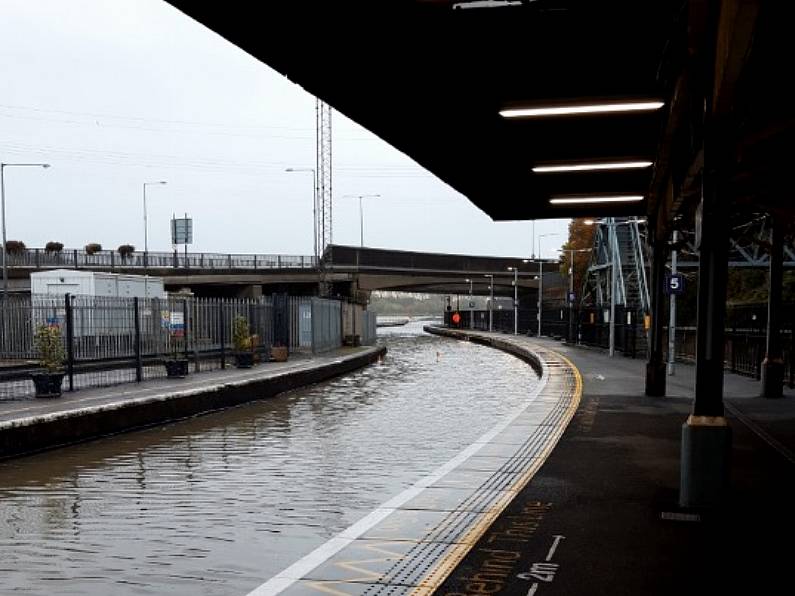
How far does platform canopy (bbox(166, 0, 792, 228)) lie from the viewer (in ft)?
23.3

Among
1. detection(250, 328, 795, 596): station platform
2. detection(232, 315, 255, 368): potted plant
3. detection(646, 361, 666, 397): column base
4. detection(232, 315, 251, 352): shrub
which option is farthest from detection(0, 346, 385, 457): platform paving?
detection(646, 361, 666, 397): column base

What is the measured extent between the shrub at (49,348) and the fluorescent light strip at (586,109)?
39.8 ft

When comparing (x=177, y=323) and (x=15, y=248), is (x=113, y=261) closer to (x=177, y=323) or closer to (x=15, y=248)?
(x=15, y=248)

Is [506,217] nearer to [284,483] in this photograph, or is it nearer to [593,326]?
[284,483]

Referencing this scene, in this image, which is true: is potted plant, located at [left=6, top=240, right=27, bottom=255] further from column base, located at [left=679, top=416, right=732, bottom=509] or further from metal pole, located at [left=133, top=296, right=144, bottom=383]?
column base, located at [left=679, top=416, right=732, bottom=509]

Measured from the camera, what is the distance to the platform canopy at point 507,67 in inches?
279

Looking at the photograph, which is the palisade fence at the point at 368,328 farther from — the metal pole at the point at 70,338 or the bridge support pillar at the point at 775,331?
the bridge support pillar at the point at 775,331

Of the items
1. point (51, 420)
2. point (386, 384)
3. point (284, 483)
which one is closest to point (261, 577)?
point (284, 483)

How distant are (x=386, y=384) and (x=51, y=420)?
577 inches

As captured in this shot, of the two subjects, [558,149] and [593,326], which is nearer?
[558,149]

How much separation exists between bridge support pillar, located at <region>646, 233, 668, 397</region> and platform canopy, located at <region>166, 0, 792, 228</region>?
5364mm

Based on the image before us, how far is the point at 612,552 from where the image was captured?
22.6 ft

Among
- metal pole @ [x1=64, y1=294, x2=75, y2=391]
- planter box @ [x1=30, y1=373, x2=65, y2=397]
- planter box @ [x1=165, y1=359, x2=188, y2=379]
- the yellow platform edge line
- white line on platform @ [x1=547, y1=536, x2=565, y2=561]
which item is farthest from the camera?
planter box @ [x1=165, y1=359, x2=188, y2=379]

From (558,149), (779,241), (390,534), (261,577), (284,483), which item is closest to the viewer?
(261,577)
